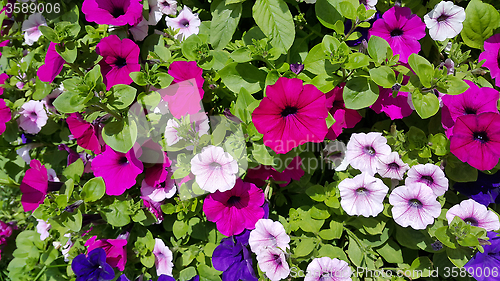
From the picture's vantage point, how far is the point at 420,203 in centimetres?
118

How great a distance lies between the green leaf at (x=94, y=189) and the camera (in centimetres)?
137

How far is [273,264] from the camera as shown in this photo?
1.20m

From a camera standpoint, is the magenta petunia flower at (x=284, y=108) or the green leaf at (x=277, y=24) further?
the green leaf at (x=277, y=24)

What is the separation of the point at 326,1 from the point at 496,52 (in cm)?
78

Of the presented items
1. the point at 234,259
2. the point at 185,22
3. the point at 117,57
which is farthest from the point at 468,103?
the point at 117,57

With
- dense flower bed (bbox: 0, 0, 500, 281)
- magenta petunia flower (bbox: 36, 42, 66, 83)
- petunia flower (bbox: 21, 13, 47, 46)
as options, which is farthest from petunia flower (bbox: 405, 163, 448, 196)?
petunia flower (bbox: 21, 13, 47, 46)

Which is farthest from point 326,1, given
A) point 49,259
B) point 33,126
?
point 49,259

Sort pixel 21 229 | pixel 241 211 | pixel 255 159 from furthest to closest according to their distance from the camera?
pixel 21 229, pixel 241 211, pixel 255 159

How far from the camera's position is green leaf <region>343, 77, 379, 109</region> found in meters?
1.12

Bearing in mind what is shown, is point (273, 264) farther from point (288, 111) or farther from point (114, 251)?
point (114, 251)

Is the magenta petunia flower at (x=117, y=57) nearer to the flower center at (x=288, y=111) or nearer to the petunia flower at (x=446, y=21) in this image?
the flower center at (x=288, y=111)

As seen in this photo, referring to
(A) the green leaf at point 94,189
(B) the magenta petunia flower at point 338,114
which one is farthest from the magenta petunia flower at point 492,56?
(A) the green leaf at point 94,189

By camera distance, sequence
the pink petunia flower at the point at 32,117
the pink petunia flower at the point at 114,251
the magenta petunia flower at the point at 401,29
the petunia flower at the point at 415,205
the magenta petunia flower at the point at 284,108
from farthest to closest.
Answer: the pink petunia flower at the point at 32,117 < the pink petunia flower at the point at 114,251 < the magenta petunia flower at the point at 401,29 < the petunia flower at the point at 415,205 < the magenta petunia flower at the point at 284,108

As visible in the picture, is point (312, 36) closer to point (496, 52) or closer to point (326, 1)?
point (326, 1)
